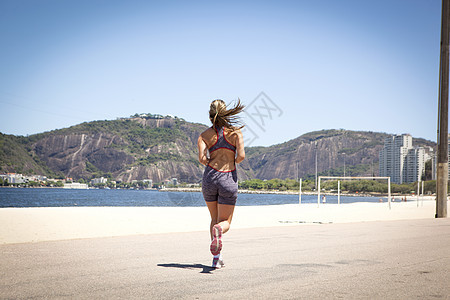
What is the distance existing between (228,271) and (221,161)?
117 cm

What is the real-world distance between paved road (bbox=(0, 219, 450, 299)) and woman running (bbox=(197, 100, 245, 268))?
622mm

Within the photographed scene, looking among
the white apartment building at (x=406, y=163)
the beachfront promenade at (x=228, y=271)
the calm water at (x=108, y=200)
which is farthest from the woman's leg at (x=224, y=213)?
the white apartment building at (x=406, y=163)

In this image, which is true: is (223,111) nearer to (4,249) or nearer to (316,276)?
(316,276)

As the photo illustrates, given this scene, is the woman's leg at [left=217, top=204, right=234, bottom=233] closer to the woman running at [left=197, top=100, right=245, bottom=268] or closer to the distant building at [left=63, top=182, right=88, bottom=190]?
the woman running at [left=197, top=100, right=245, bottom=268]

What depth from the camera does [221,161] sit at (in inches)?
194

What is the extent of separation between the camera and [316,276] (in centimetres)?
446

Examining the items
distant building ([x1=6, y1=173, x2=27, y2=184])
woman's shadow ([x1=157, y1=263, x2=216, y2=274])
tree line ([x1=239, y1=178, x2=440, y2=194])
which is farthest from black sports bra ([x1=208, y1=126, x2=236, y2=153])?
distant building ([x1=6, y1=173, x2=27, y2=184])

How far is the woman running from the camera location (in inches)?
192

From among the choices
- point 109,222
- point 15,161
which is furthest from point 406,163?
point 109,222

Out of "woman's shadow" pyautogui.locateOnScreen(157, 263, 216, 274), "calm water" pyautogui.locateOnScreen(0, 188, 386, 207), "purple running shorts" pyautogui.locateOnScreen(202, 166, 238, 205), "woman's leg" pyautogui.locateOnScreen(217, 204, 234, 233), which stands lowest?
"calm water" pyautogui.locateOnScreen(0, 188, 386, 207)

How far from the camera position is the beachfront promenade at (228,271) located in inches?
145

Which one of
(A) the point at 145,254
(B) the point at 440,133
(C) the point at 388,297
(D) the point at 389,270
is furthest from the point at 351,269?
(B) the point at 440,133

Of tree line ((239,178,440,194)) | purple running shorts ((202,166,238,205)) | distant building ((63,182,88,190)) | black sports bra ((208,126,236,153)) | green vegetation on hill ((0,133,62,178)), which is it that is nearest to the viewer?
purple running shorts ((202,166,238,205))

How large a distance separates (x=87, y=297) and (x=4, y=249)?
11.8 feet
